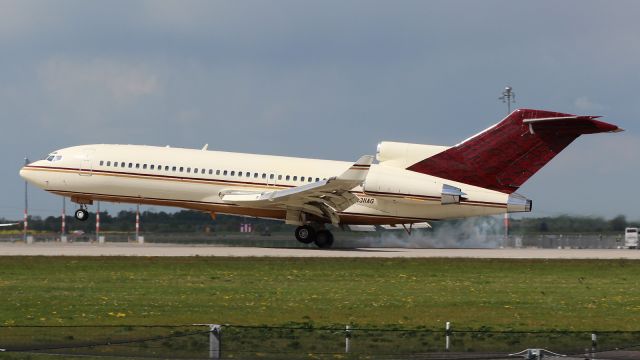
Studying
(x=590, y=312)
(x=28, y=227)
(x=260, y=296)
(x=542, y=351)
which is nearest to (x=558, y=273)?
(x=590, y=312)

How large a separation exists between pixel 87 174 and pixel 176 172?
473 cm

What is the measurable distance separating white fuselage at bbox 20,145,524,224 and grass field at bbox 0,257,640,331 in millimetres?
8113

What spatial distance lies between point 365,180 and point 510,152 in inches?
297

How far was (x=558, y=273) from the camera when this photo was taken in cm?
3669

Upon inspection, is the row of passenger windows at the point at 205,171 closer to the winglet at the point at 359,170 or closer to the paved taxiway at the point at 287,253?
the paved taxiway at the point at 287,253

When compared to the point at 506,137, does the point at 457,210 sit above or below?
below

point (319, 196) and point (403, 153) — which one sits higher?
point (403, 153)

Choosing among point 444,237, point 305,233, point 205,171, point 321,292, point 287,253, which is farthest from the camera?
point 444,237

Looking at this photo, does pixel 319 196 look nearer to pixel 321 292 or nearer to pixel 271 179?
pixel 271 179

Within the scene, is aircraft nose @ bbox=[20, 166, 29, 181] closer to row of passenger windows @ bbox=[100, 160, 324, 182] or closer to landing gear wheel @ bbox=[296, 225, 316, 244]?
row of passenger windows @ bbox=[100, 160, 324, 182]

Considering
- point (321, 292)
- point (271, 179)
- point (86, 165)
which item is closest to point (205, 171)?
point (271, 179)

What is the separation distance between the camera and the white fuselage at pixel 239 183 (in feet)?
160

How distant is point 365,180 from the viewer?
157 feet

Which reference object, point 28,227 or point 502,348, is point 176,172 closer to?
point 28,227
